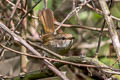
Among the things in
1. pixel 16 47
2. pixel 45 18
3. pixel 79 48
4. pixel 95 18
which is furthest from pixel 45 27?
pixel 95 18

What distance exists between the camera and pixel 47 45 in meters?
2.05

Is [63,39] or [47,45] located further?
[47,45]

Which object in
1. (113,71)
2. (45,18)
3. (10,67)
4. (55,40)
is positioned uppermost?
(45,18)

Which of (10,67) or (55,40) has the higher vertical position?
(55,40)

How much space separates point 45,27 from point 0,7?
95cm

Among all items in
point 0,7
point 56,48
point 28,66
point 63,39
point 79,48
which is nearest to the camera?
point 63,39

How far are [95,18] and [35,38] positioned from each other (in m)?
1.13

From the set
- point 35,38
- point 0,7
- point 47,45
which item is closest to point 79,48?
point 35,38

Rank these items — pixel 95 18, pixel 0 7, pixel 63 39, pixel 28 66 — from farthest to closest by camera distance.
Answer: pixel 95 18 → pixel 28 66 → pixel 0 7 → pixel 63 39

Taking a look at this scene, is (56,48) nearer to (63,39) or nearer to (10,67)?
(63,39)

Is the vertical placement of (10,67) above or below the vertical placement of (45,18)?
below

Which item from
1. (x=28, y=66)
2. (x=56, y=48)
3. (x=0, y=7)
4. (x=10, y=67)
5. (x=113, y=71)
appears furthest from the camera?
(x=10, y=67)

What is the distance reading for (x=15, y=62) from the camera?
3.29 meters

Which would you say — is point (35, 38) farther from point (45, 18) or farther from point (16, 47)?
point (45, 18)
